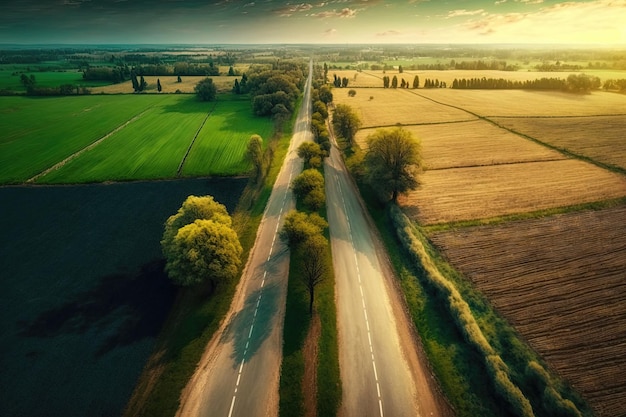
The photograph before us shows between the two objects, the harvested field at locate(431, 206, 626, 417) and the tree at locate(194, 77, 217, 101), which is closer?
the harvested field at locate(431, 206, 626, 417)

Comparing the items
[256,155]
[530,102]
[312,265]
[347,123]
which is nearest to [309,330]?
[312,265]

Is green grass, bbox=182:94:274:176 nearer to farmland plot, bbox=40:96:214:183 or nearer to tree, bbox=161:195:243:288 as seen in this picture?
farmland plot, bbox=40:96:214:183

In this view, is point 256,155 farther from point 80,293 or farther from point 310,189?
point 80,293

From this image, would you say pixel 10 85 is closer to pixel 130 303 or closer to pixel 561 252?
pixel 130 303

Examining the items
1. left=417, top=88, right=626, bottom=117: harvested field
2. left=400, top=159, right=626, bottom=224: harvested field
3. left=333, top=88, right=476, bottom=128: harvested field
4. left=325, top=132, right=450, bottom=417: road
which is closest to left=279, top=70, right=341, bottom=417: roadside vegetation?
left=325, top=132, right=450, bottom=417: road

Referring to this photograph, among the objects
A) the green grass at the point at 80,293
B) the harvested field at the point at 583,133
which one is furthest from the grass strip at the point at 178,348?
the harvested field at the point at 583,133

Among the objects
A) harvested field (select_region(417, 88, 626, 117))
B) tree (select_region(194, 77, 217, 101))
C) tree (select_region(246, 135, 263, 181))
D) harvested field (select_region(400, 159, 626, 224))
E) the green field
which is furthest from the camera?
tree (select_region(194, 77, 217, 101))
